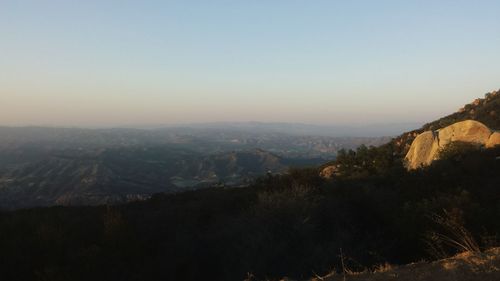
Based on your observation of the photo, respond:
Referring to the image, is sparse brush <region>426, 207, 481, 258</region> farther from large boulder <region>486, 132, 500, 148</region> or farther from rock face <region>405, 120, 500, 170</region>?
large boulder <region>486, 132, 500, 148</region>

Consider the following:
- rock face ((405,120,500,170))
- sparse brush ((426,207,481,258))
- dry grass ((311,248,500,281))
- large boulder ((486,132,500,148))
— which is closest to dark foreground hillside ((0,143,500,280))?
sparse brush ((426,207,481,258))

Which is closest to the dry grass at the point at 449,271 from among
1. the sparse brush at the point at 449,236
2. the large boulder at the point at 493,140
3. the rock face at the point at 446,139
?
the sparse brush at the point at 449,236

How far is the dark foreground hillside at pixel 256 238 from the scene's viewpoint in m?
9.75

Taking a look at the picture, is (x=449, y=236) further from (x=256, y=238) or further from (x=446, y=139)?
(x=446, y=139)

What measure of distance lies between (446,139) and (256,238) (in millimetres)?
24989

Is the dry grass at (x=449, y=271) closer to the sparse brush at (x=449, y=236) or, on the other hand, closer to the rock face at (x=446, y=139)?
the sparse brush at (x=449, y=236)

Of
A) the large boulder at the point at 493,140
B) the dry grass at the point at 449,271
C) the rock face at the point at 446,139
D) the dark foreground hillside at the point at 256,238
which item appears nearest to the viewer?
the dry grass at the point at 449,271

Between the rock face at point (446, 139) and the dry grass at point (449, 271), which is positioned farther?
the rock face at point (446, 139)

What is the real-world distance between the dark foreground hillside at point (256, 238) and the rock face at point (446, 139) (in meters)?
15.8

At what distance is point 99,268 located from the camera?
30.9ft

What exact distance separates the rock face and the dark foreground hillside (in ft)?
51.7

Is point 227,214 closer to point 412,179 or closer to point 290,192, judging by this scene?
point 290,192

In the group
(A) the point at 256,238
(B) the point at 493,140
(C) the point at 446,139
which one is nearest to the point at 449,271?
(A) the point at 256,238

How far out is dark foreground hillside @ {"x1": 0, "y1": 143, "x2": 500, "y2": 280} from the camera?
9.75m
